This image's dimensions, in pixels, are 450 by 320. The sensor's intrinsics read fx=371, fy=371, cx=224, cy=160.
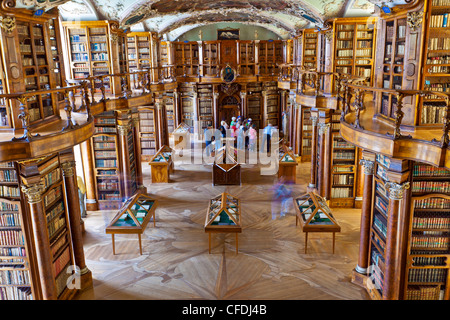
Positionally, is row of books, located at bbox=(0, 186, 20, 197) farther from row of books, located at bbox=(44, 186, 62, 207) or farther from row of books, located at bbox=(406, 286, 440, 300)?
row of books, located at bbox=(406, 286, 440, 300)

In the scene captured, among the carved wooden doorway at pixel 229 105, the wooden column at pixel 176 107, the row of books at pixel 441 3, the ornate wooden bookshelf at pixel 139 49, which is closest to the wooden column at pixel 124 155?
the ornate wooden bookshelf at pixel 139 49

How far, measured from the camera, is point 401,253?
5852mm

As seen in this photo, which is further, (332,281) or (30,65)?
(332,281)

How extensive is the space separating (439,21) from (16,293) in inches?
322

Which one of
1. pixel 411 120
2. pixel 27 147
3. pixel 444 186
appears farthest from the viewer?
pixel 411 120

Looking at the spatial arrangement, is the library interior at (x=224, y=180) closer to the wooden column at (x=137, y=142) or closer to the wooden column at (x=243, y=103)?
the wooden column at (x=137, y=142)

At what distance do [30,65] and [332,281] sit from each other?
6842 mm

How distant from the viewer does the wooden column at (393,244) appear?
562 cm

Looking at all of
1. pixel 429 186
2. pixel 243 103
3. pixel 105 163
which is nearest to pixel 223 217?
pixel 429 186

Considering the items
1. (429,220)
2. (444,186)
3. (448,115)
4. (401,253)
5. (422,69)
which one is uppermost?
(422,69)

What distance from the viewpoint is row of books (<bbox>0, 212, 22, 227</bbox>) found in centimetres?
590

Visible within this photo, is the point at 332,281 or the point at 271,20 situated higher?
the point at 271,20

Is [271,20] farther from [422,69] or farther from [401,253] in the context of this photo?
[401,253]

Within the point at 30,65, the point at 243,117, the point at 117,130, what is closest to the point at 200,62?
the point at 243,117
